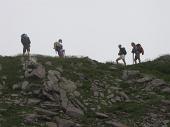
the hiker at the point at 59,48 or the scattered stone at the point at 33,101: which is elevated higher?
the hiker at the point at 59,48

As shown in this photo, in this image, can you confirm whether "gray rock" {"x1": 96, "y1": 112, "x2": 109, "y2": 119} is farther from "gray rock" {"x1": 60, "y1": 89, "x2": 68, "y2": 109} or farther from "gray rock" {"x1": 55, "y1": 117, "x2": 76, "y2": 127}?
"gray rock" {"x1": 55, "y1": 117, "x2": 76, "y2": 127}

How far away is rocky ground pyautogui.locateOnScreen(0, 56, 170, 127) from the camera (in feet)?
88.9

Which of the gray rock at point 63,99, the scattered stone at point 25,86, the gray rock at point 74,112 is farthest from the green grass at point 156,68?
the scattered stone at point 25,86

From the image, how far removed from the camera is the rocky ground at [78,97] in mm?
27094

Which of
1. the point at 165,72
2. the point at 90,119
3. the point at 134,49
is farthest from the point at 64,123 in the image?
the point at 134,49

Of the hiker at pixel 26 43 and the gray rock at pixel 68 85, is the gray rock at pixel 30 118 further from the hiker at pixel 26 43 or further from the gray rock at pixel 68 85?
the hiker at pixel 26 43

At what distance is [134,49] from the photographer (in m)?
42.2

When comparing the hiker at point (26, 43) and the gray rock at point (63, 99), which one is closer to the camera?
the gray rock at point (63, 99)

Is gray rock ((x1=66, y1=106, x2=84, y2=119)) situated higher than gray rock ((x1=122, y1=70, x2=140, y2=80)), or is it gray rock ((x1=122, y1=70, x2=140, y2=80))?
gray rock ((x1=122, y1=70, x2=140, y2=80))

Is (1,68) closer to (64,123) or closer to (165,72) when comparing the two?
(64,123)

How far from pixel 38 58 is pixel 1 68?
379 centimetres

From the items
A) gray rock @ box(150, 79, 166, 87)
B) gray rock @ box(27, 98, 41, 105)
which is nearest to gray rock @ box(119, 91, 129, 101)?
gray rock @ box(150, 79, 166, 87)

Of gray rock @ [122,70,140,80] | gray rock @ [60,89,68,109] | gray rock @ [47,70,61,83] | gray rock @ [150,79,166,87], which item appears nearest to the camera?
gray rock @ [60,89,68,109]

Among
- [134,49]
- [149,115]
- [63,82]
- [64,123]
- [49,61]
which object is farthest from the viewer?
[134,49]
